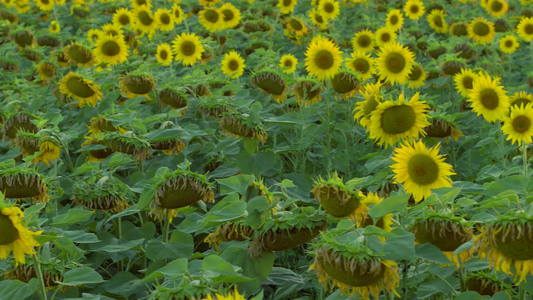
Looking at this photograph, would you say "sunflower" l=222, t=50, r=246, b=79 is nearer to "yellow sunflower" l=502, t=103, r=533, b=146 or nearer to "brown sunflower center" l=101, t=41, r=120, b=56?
"brown sunflower center" l=101, t=41, r=120, b=56

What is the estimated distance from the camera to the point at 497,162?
3393 mm

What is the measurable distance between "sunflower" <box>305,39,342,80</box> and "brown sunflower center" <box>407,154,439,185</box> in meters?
1.48

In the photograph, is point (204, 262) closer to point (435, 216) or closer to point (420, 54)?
point (435, 216)

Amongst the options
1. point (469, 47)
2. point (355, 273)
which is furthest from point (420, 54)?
point (355, 273)

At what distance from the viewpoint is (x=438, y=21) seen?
6188mm

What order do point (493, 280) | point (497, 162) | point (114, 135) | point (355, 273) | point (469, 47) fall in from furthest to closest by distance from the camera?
point (469, 47), point (497, 162), point (114, 135), point (493, 280), point (355, 273)

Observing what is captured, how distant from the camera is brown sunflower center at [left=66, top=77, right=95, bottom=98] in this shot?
3385 millimetres

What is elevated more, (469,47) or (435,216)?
(435,216)

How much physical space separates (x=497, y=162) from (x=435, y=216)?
79.8 inches

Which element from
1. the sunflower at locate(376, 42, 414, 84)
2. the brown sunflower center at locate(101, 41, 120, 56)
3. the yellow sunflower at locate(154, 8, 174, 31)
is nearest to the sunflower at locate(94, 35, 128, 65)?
the brown sunflower center at locate(101, 41, 120, 56)

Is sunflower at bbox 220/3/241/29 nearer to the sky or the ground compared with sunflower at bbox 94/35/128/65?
nearer to the ground

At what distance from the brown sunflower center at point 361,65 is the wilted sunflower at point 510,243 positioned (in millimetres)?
2230

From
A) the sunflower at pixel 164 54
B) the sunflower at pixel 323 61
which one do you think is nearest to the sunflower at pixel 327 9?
the sunflower at pixel 164 54

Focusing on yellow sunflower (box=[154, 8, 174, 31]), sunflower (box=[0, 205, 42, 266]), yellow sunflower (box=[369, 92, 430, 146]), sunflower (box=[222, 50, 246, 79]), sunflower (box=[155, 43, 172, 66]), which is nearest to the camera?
sunflower (box=[0, 205, 42, 266])
